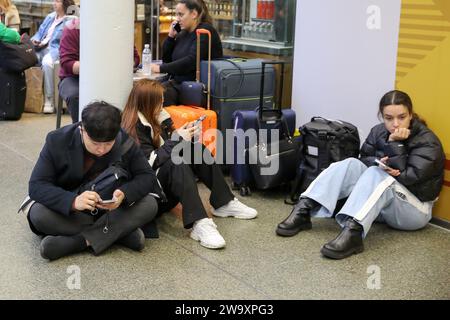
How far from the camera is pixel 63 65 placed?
18.0 ft

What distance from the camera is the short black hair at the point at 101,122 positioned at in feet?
11.0

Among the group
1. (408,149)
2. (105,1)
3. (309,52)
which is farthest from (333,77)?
(105,1)

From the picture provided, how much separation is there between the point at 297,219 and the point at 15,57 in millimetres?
4051

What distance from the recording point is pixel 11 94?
7.05 meters

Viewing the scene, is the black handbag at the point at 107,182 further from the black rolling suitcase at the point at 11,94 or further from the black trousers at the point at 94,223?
the black rolling suitcase at the point at 11,94

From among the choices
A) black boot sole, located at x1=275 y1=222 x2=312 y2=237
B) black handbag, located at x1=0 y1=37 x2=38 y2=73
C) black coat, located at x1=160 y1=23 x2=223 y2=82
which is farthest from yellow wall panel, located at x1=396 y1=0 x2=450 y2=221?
black handbag, located at x1=0 y1=37 x2=38 y2=73

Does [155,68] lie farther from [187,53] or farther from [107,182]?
[107,182]

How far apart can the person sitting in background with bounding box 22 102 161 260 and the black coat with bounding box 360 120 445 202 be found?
1.41 m

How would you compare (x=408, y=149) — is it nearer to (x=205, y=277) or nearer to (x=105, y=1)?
(x=205, y=277)

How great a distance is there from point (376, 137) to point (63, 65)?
102 inches

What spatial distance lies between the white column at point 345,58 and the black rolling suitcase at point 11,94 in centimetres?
306

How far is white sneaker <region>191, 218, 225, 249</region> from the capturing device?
3844mm

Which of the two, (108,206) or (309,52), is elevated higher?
(309,52)

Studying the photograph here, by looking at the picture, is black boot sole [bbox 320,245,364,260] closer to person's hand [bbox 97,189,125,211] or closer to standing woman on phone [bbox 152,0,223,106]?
person's hand [bbox 97,189,125,211]
